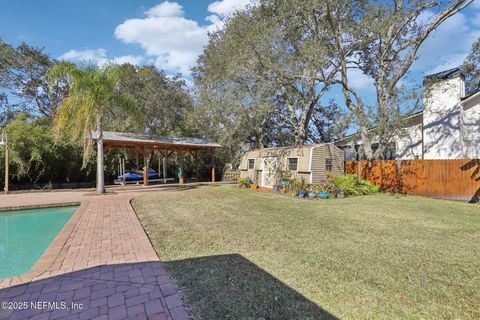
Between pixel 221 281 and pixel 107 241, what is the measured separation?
2752mm

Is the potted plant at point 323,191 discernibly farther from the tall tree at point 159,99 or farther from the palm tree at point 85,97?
the tall tree at point 159,99

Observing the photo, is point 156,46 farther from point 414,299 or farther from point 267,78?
point 414,299

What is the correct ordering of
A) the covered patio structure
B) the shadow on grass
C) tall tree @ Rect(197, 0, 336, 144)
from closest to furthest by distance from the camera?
1. the shadow on grass
2. tall tree @ Rect(197, 0, 336, 144)
3. the covered patio structure

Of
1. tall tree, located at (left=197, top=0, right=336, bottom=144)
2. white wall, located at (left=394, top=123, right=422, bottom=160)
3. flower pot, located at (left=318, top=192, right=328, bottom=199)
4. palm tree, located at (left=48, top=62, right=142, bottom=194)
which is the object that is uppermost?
tall tree, located at (left=197, top=0, right=336, bottom=144)

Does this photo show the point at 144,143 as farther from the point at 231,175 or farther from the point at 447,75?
the point at 447,75

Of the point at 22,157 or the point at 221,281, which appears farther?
the point at 22,157

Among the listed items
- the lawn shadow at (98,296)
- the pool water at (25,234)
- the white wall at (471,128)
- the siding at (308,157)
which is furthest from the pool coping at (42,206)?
the white wall at (471,128)

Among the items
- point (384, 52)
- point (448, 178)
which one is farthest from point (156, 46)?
point (448, 178)

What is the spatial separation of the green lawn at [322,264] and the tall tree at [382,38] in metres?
6.24

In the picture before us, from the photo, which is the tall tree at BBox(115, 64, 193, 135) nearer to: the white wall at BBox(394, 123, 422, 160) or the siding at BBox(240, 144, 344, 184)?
the siding at BBox(240, 144, 344, 184)

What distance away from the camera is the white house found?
11328mm

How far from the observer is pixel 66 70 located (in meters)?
10.4

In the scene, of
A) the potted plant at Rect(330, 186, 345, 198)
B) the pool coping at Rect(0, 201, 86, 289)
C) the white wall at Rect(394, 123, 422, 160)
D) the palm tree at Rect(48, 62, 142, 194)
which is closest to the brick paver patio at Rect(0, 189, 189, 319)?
the pool coping at Rect(0, 201, 86, 289)

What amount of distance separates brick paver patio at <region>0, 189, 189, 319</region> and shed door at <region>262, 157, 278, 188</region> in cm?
1035
